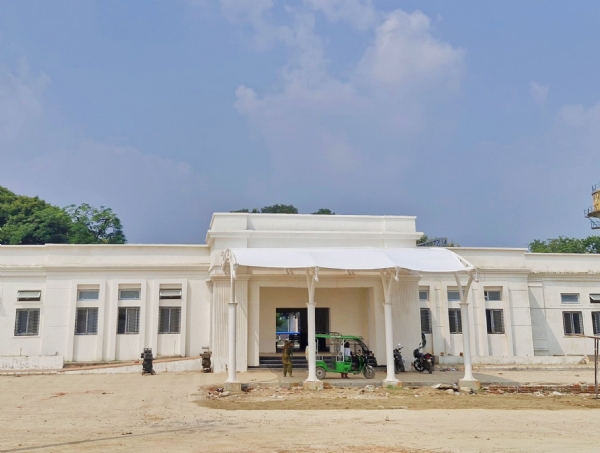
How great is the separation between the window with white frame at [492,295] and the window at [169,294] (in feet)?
41.9

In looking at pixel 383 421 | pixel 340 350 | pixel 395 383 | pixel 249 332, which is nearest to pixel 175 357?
pixel 249 332

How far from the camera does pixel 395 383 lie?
50.3 ft

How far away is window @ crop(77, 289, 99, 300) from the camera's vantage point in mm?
21688

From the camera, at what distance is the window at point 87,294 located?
21.7m

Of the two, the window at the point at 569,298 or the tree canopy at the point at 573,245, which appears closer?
the window at the point at 569,298

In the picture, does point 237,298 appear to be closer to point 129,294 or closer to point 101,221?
point 129,294

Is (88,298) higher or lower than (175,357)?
higher

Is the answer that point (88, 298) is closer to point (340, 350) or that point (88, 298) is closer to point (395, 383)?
point (340, 350)

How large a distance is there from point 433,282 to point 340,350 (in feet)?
26.2

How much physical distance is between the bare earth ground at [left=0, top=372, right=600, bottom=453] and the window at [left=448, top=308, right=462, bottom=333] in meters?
8.97

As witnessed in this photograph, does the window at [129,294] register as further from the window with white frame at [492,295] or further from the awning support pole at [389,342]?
the window with white frame at [492,295]

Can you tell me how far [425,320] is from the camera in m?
23.5

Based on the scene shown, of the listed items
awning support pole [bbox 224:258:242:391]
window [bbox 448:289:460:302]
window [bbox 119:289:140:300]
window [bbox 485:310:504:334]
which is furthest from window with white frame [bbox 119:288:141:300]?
window [bbox 485:310:504:334]

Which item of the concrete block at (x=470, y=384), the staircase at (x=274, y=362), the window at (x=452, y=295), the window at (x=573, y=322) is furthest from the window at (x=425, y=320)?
the concrete block at (x=470, y=384)
